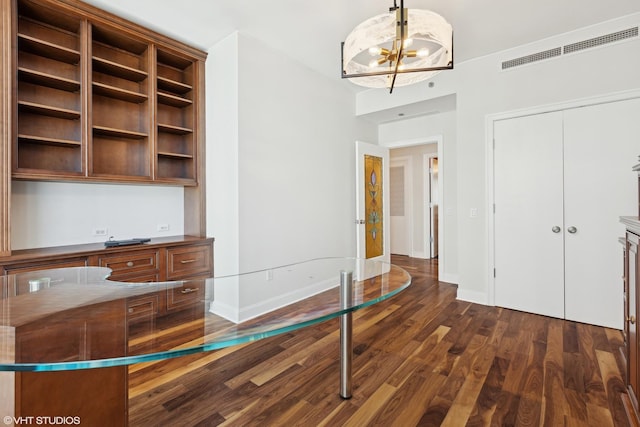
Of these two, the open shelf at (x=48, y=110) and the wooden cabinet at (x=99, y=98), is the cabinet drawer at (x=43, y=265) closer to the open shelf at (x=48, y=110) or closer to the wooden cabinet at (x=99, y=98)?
the wooden cabinet at (x=99, y=98)

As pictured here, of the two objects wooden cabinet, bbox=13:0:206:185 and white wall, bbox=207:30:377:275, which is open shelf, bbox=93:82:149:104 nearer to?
wooden cabinet, bbox=13:0:206:185

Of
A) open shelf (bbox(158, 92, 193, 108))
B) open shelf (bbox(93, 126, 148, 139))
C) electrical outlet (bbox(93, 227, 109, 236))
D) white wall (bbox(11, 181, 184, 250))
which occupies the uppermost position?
open shelf (bbox(158, 92, 193, 108))

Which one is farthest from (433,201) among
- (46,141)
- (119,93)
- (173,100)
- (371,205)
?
(46,141)

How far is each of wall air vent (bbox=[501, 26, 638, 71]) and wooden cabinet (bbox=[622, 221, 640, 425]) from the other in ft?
7.55

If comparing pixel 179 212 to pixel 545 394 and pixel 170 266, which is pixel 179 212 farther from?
pixel 545 394

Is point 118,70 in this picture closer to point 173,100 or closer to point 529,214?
point 173,100

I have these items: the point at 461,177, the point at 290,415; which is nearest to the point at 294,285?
the point at 290,415

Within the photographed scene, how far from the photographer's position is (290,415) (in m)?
1.65

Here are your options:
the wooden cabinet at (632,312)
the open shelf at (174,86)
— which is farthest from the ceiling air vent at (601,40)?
the open shelf at (174,86)

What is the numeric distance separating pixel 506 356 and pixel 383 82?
2382 millimetres

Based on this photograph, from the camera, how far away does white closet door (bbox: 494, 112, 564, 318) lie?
3098mm

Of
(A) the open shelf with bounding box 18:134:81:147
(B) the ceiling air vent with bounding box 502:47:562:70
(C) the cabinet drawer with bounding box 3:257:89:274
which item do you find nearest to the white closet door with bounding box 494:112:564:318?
(B) the ceiling air vent with bounding box 502:47:562:70

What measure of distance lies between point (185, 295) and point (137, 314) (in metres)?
0.26

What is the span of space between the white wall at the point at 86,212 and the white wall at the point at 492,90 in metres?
3.39
